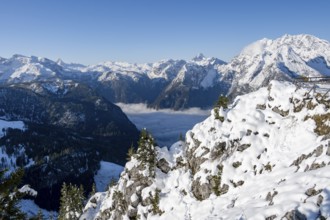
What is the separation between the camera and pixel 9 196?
912 inches

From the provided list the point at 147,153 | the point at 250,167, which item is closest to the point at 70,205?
the point at 147,153

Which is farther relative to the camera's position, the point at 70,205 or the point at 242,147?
the point at 70,205

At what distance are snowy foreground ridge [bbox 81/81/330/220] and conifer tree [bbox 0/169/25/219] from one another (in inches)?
647

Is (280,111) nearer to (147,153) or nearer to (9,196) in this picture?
(147,153)

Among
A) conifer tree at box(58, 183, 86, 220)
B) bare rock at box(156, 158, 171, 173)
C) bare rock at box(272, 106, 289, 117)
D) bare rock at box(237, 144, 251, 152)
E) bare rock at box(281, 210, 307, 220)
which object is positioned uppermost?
bare rock at box(272, 106, 289, 117)

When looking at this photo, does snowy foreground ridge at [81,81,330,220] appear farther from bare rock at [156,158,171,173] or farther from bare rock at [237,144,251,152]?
bare rock at [156,158,171,173]

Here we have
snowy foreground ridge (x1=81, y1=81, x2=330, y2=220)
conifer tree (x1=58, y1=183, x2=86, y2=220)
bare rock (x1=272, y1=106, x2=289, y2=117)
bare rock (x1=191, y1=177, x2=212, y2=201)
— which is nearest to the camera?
snowy foreground ridge (x1=81, y1=81, x2=330, y2=220)

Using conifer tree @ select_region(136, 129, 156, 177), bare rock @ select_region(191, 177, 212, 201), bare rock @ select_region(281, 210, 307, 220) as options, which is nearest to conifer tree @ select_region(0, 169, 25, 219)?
bare rock @ select_region(281, 210, 307, 220)

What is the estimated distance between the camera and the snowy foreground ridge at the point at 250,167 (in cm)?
2916

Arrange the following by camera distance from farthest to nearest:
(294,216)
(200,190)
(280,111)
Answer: (280,111)
(200,190)
(294,216)

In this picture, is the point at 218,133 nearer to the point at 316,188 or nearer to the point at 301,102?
the point at 301,102

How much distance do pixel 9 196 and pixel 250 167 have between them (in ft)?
98.9

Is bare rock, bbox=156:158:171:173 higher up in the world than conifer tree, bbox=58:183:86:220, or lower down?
higher up

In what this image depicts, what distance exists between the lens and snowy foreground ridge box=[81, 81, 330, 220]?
29.2 m
